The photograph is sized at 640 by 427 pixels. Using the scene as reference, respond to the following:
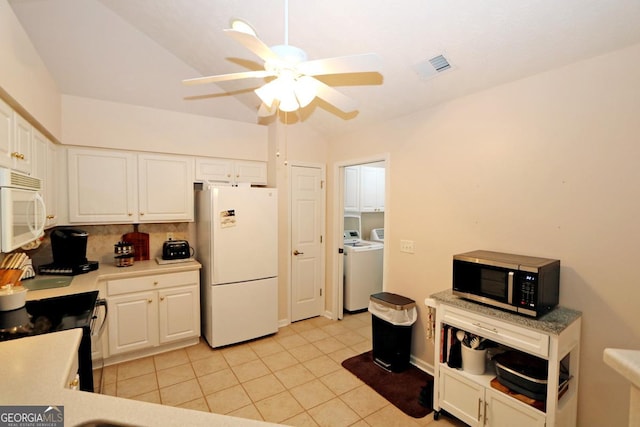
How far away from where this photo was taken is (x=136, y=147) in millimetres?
2936

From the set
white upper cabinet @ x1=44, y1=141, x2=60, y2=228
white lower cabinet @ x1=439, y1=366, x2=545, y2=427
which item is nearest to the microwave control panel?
white lower cabinet @ x1=439, y1=366, x2=545, y2=427

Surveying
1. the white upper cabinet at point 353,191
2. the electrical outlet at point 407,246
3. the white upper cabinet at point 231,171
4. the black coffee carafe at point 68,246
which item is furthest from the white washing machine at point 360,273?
the black coffee carafe at point 68,246

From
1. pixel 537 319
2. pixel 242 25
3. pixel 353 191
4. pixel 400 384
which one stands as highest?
pixel 242 25

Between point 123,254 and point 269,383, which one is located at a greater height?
point 123,254

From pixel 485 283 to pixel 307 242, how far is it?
7.35 ft

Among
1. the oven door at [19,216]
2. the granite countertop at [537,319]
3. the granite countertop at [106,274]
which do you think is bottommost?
the granite countertop at [537,319]

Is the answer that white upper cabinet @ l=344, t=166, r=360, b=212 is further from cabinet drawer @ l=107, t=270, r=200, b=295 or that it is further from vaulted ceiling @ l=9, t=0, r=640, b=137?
cabinet drawer @ l=107, t=270, r=200, b=295

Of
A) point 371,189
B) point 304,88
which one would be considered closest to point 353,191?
point 371,189

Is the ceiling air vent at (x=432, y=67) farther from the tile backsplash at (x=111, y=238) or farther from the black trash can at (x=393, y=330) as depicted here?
the tile backsplash at (x=111, y=238)

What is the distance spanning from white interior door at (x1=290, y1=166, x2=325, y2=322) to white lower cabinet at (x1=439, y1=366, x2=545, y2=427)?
2.02 metres

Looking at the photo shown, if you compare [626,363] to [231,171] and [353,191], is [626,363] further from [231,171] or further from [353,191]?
[353,191]

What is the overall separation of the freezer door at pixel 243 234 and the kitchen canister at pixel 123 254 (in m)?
0.83

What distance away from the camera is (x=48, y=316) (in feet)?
5.71

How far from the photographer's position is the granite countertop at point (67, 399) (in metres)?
0.88
